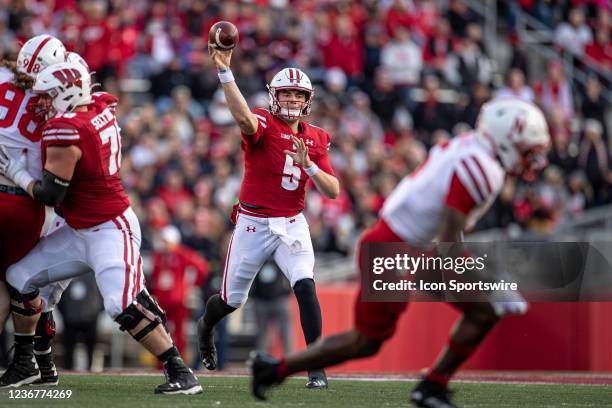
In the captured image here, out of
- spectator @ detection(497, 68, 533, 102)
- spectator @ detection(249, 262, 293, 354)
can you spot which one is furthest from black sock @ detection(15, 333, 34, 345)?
spectator @ detection(497, 68, 533, 102)

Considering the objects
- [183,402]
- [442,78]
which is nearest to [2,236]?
[183,402]

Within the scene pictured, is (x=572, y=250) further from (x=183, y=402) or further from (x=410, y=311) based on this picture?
(x=183, y=402)

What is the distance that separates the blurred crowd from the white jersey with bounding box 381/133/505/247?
692cm

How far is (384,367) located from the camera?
13.2 meters

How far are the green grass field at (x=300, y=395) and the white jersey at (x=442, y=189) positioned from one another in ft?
3.86

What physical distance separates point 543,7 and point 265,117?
37.4ft

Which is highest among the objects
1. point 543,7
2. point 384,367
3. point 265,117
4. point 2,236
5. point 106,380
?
point 543,7

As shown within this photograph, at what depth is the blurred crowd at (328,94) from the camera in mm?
14422

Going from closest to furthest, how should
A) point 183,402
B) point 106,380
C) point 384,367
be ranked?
point 183,402 → point 106,380 → point 384,367

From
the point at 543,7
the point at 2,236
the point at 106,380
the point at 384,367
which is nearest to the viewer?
the point at 2,236

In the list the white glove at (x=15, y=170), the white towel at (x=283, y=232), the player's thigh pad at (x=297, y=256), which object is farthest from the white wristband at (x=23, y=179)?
the player's thigh pad at (x=297, y=256)

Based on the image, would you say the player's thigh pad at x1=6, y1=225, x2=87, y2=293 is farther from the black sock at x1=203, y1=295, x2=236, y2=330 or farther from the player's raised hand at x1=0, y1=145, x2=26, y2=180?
the black sock at x1=203, y1=295, x2=236, y2=330

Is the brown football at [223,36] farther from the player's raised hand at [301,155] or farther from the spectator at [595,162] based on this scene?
the spectator at [595,162]

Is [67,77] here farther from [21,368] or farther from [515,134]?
[515,134]
